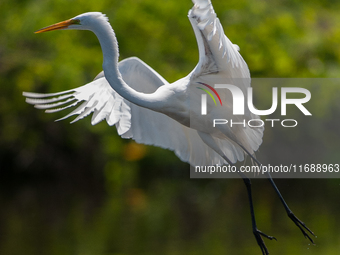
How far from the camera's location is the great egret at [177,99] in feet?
13.1

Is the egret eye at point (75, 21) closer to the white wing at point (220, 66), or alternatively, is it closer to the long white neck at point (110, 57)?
the long white neck at point (110, 57)

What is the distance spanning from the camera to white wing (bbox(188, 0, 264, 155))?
141 inches

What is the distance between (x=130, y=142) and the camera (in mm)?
14266

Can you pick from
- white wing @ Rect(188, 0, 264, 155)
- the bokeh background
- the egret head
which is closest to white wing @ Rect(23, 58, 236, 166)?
white wing @ Rect(188, 0, 264, 155)

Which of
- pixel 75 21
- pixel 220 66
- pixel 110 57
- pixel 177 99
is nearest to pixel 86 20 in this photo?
pixel 75 21

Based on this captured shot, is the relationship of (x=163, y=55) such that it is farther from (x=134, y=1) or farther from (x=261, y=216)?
(x=261, y=216)

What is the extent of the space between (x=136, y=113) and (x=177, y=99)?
71 centimetres

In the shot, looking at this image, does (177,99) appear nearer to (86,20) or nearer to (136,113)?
(136,113)

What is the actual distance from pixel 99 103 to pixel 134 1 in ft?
33.9

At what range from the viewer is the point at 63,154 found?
13.8m

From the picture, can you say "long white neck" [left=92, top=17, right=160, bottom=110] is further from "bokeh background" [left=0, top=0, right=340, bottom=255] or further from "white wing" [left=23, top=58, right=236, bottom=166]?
"bokeh background" [left=0, top=0, right=340, bottom=255]

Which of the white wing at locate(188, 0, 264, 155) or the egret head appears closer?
the white wing at locate(188, 0, 264, 155)

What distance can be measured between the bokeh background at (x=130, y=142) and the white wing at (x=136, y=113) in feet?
15.1

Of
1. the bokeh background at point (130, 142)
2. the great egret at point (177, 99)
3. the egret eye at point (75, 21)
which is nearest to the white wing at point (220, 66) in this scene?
the great egret at point (177, 99)
